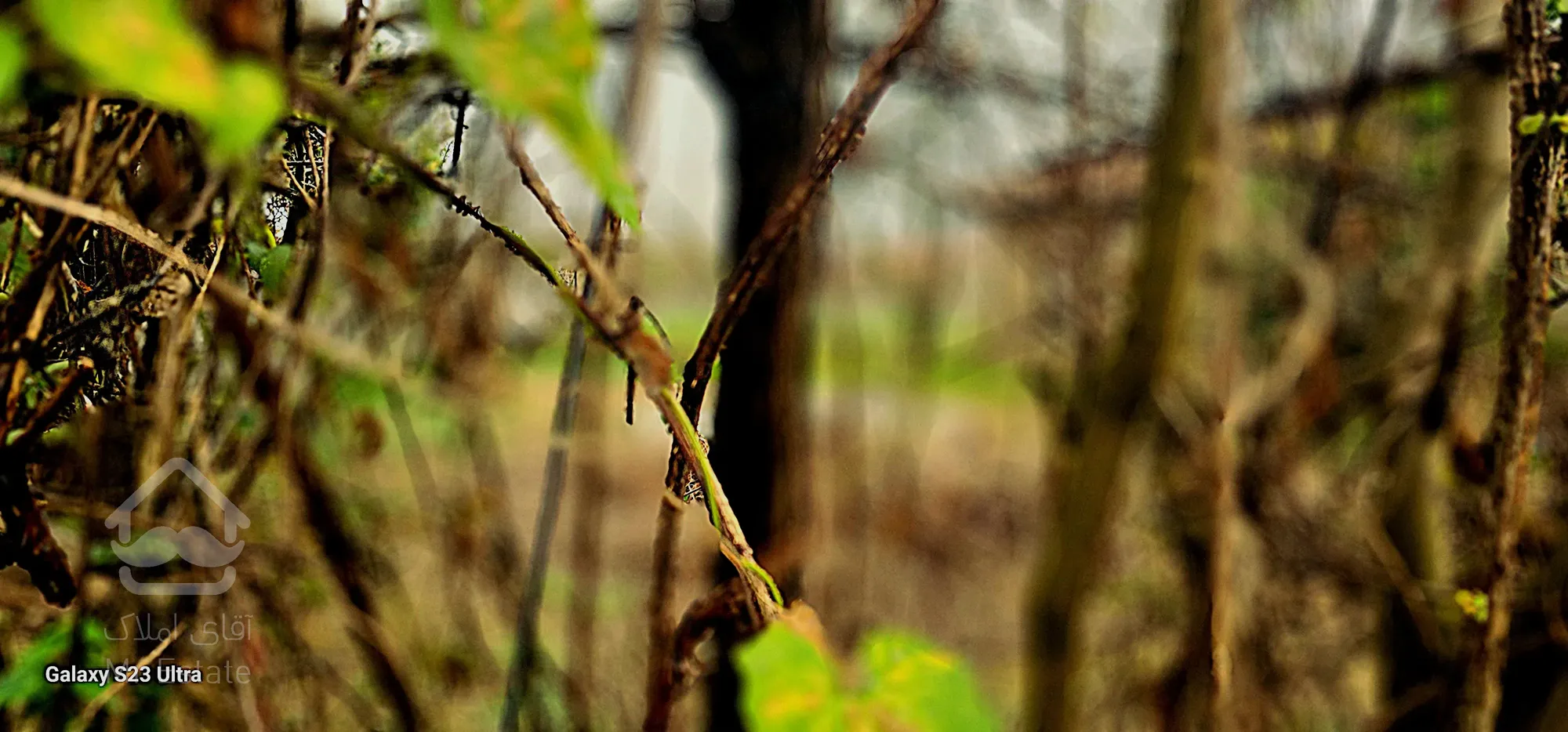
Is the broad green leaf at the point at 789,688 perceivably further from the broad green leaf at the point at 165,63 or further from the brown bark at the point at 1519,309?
the brown bark at the point at 1519,309

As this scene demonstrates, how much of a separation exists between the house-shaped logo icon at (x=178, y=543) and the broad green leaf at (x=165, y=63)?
0.51 metres

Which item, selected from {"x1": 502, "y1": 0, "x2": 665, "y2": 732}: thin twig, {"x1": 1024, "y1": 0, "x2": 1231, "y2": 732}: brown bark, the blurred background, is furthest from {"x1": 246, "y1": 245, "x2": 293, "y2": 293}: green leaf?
{"x1": 1024, "y1": 0, "x2": 1231, "y2": 732}: brown bark

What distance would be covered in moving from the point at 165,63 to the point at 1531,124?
2.03 ft

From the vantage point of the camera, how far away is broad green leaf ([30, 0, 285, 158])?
0.22 metres

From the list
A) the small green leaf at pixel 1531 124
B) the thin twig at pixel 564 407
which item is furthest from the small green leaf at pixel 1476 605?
the thin twig at pixel 564 407

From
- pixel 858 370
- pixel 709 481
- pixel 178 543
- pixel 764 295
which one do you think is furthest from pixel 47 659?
pixel 858 370

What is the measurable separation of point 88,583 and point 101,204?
0.35 meters

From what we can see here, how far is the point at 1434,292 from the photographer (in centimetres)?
136

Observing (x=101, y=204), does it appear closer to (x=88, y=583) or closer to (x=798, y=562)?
(x=88, y=583)

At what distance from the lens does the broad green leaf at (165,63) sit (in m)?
0.22

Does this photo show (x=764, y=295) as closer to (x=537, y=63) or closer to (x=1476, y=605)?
(x=1476, y=605)

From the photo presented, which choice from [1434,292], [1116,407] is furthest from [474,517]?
[1434,292]

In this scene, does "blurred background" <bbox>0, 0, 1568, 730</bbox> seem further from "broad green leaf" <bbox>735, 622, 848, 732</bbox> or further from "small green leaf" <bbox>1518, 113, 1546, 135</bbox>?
"small green leaf" <bbox>1518, 113, 1546, 135</bbox>

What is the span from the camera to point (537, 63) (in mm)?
260
